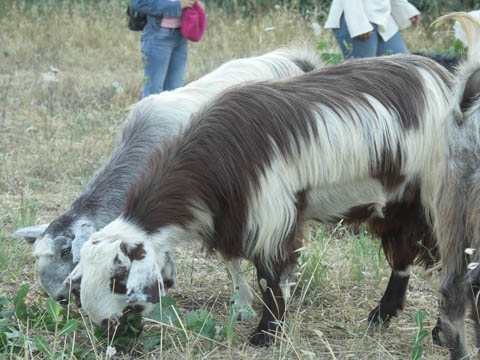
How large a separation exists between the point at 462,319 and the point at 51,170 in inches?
182

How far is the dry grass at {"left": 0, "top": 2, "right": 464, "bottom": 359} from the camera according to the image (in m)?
3.66

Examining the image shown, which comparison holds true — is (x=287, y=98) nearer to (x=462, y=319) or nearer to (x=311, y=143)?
(x=311, y=143)

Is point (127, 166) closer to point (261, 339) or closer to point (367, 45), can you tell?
point (261, 339)

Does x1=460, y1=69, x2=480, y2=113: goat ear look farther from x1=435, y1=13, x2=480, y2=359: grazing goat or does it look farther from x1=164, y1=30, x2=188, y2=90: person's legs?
x1=164, y1=30, x2=188, y2=90: person's legs

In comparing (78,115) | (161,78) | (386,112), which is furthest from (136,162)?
(78,115)

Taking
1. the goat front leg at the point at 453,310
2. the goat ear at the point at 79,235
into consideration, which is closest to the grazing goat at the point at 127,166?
the goat ear at the point at 79,235

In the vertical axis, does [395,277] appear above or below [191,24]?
below

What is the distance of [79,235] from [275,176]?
1.17m

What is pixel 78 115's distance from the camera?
27.0ft

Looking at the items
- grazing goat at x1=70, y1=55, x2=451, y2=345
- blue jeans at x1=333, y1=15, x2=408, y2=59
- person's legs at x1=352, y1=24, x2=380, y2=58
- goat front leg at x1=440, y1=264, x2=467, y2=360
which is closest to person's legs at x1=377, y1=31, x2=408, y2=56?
blue jeans at x1=333, y1=15, x2=408, y2=59

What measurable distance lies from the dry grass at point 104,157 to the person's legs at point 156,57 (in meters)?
0.89

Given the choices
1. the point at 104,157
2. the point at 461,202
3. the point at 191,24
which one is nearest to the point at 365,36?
the point at 191,24

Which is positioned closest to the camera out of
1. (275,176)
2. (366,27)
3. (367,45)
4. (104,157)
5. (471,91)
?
(471,91)

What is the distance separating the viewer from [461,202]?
2.82m
